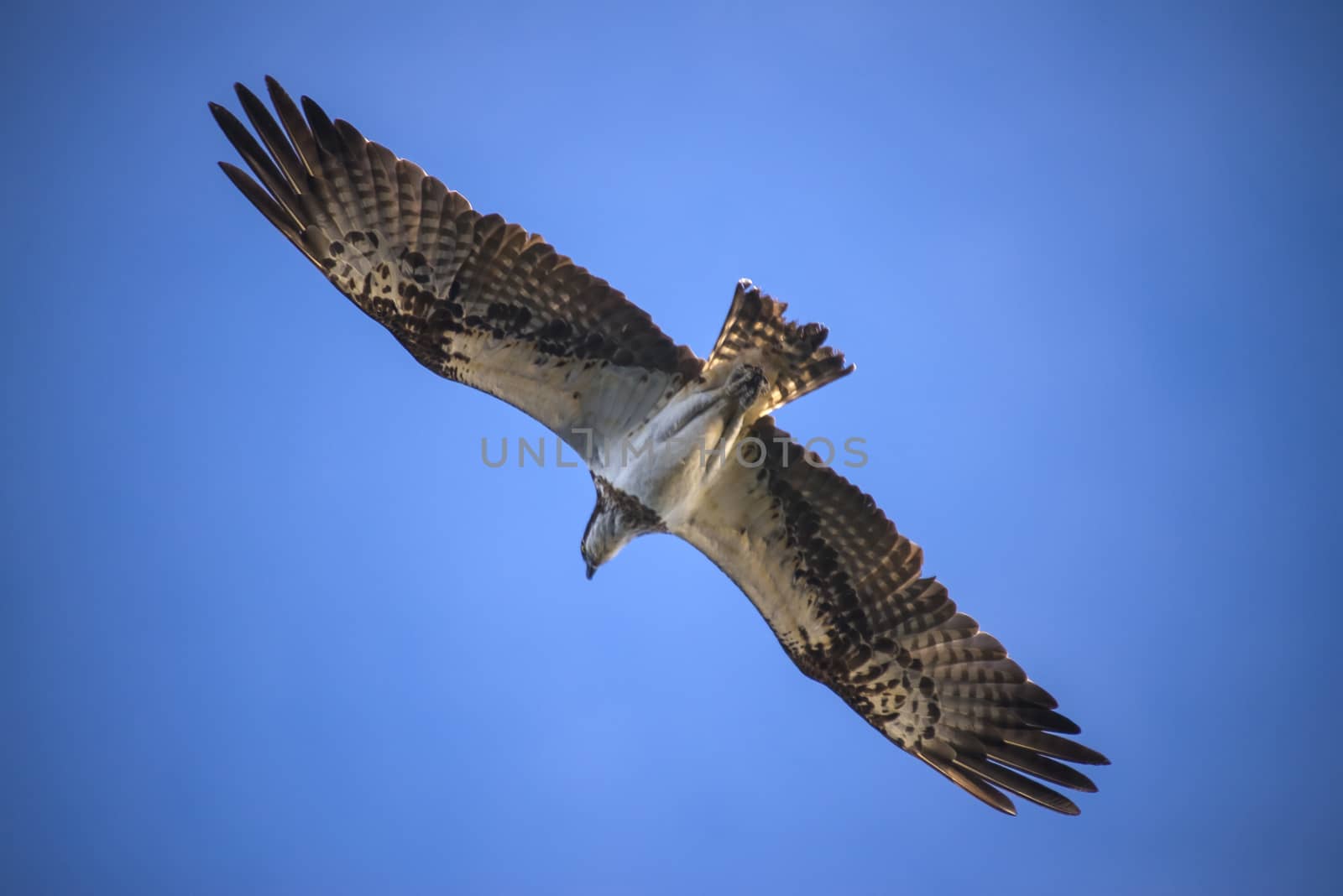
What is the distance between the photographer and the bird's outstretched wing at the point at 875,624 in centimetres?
729

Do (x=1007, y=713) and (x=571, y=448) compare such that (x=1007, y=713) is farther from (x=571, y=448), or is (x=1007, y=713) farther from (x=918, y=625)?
(x=571, y=448)

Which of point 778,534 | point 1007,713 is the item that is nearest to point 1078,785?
point 1007,713

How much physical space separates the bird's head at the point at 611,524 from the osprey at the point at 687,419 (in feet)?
0.06

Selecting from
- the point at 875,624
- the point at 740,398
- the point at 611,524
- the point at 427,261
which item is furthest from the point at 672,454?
the point at 427,261

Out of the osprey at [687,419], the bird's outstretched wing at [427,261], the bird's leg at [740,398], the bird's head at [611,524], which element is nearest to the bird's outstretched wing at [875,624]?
the osprey at [687,419]

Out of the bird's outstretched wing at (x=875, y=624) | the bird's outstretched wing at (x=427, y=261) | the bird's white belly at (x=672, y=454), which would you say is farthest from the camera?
the bird's outstretched wing at (x=875, y=624)

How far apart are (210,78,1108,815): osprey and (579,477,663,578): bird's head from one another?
0.02m

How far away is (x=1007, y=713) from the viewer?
7.50m

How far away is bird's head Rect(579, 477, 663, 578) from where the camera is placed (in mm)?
7359

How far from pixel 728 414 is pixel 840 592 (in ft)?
4.97

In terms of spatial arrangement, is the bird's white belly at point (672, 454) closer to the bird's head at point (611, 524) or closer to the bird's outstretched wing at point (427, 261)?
the bird's head at point (611, 524)

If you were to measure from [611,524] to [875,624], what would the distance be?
1955mm

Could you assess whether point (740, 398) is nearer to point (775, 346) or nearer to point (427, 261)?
point (775, 346)

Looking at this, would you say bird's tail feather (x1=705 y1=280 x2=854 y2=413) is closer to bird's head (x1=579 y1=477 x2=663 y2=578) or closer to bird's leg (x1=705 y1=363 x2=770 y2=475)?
bird's leg (x1=705 y1=363 x2=770 y2=475)
